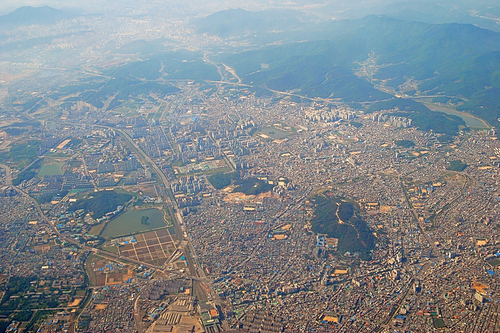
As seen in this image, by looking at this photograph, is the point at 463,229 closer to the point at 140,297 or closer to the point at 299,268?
the point at 299,268

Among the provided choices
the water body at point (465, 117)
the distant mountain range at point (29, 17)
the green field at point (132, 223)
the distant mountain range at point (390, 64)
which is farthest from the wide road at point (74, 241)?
the distant mountain range at point (29, 17)

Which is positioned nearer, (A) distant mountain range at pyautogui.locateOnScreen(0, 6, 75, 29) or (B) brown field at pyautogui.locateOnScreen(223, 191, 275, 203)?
(B) brown field at pyautogui.locateOnScreen(223, 191, 275, 203)

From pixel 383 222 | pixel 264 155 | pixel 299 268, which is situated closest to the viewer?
pixel 299 268

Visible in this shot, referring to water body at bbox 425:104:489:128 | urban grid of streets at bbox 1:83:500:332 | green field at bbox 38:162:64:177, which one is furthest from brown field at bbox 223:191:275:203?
water body at bbox 425:104:489:128

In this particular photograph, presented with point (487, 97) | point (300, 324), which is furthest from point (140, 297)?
point (487, 97)

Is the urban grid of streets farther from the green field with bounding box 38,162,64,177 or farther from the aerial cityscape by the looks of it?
the green field with bounding box 38,162,64,177

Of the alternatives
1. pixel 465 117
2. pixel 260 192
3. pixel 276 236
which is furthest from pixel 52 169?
pixel 465 117
